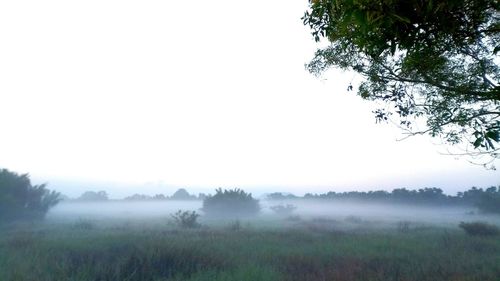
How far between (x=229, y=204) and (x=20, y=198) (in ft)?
112

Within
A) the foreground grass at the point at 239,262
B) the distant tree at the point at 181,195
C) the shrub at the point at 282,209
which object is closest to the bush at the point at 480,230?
the foreground grass at the point at 239,262

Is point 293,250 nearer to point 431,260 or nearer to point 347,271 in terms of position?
point 347,271

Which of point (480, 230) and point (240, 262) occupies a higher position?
point (480, 230)

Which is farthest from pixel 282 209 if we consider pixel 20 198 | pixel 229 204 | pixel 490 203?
pixel 20 198

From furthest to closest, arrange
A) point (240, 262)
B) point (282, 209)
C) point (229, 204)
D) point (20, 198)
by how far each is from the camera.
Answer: point (282, 209) → point (229, 204) → point (20, 198) → point (240, 262)

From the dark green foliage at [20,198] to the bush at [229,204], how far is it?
27.0 metres

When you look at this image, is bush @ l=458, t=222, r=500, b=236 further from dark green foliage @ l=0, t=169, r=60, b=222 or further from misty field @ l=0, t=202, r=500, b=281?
dark green foliage @ l=0, t=169, r=60, b=222

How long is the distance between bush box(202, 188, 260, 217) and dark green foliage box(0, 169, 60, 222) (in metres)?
27.0

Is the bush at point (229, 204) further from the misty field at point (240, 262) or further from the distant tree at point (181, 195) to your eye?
the distant tree at point (181, 195)

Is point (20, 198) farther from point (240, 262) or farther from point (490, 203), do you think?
point (490, 203)

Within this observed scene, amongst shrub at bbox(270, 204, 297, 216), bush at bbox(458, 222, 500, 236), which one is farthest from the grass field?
shrub at bbox(270, 204, 297, 216)

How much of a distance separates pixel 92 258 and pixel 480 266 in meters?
14.2

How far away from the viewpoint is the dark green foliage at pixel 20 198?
3559 centimetres

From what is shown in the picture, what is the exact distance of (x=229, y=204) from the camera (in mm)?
65312
